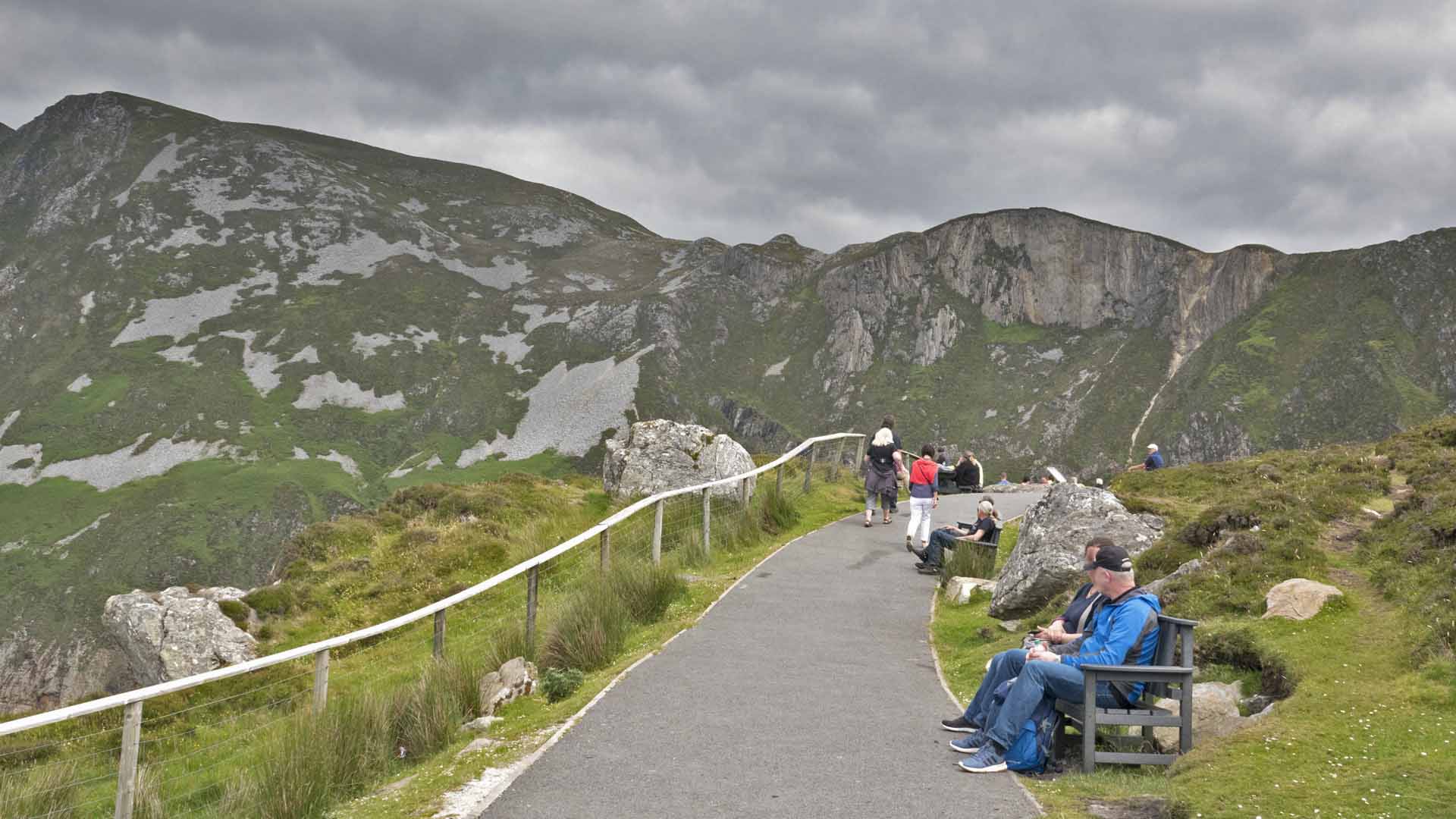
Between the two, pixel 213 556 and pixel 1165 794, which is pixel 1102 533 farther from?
pixel 213 556

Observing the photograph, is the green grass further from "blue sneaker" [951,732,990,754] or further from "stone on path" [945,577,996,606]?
"blue sneaker" [951,732,990,754]

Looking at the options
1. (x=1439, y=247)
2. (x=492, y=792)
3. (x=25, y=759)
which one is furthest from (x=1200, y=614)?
(x=1439, y=247)

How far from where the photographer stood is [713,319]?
197 metres

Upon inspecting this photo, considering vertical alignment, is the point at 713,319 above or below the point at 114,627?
above

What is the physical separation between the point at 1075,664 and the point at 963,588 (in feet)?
24.4

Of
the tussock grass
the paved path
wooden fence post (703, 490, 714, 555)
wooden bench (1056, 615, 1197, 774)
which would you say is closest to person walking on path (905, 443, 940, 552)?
wooden fence post (703, 490, 714, 555)

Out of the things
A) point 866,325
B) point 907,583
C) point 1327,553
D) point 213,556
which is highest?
point 866,325

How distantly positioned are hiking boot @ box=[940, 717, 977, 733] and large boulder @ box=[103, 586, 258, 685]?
15.2 m

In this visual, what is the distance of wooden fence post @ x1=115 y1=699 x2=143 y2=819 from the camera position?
652 cm

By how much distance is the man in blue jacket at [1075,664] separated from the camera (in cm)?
726

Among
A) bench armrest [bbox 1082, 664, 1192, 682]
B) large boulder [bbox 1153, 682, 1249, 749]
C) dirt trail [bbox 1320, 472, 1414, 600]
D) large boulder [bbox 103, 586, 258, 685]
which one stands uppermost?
dirt trail [bbox 1320, 472, 1414, 600]

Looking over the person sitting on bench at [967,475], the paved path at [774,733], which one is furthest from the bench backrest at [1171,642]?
the person sitting on bench at [967,475]

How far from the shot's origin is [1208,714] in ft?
26.0

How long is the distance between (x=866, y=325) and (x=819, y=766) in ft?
622
